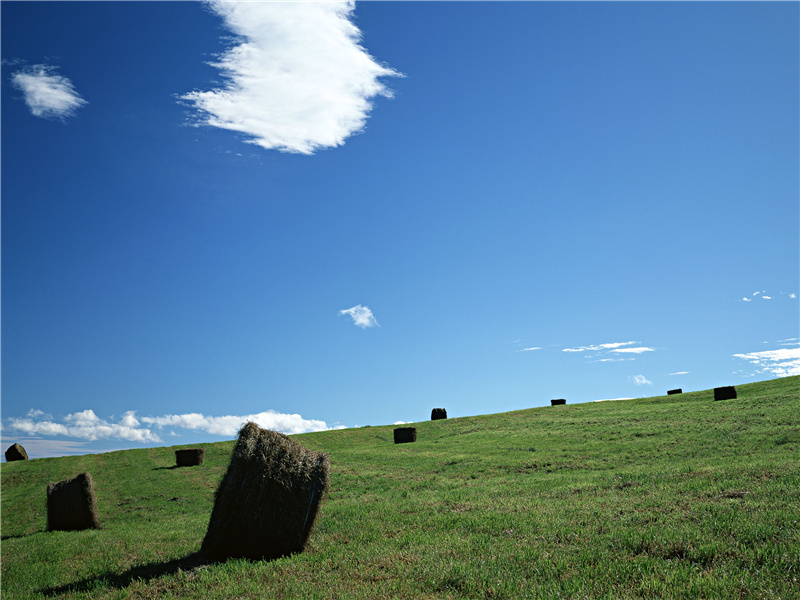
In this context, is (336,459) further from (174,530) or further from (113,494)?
(174,530)

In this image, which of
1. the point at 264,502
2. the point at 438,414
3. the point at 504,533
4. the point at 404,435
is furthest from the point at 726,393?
the point at 264,502

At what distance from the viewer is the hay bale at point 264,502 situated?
10.9 metres

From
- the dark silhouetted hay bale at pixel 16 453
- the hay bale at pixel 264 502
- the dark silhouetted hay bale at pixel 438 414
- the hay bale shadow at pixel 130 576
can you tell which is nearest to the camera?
the hay bale shadow at pixel 130 576

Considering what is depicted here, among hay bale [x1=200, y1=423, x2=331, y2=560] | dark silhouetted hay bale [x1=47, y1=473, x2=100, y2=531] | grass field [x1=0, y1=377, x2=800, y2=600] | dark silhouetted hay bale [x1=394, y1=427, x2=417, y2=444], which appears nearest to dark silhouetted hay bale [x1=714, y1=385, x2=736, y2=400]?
grass field [x1=0, y1=377, x2=800, y2=600]

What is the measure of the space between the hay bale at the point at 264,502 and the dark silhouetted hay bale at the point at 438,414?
49748mm

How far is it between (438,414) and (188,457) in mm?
30930

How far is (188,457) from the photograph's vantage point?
120 ft

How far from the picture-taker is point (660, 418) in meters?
35.6

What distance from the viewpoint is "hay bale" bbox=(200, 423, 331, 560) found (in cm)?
1089

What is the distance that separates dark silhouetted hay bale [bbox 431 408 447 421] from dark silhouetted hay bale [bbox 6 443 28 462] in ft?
133

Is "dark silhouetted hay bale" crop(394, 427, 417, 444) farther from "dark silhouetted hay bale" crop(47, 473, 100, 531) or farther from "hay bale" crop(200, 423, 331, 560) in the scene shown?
"hay bale" crop(200, 423, 331, 560)

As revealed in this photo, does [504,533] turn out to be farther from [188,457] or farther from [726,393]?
[726,393]

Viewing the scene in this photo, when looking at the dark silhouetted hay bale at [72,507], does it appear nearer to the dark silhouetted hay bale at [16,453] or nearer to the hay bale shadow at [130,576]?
the hay bale shadow at [130,576]

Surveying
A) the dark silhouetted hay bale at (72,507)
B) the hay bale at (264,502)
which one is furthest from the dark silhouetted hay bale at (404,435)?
the hay bale at (264,502)
